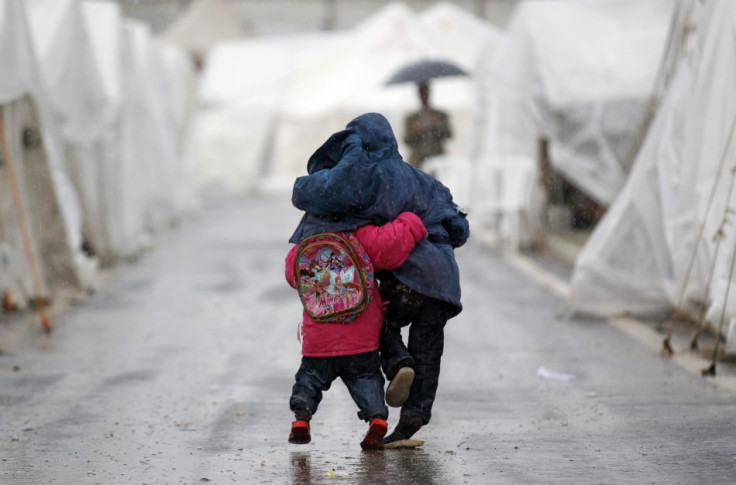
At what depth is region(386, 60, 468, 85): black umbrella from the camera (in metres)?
17.2

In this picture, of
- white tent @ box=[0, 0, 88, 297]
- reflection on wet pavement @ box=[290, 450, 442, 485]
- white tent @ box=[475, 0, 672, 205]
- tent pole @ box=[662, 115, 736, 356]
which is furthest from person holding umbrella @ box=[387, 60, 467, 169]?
reflection on wet pavement @ box=[290, 450, 442, 485]

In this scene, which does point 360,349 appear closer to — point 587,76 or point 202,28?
point 587,76

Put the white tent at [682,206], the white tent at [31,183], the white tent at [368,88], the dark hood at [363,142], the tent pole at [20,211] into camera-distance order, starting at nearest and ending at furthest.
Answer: the dark hood at [363,142], the white tent at [682,206], the tent pole at [20,211], the white tent at [31,183], the white tent at [368,88]

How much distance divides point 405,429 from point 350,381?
38cm

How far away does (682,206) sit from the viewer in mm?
10664

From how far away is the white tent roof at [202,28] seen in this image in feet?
141

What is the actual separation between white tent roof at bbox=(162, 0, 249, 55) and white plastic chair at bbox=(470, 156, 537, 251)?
24.8 metres

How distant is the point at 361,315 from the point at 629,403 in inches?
90.1

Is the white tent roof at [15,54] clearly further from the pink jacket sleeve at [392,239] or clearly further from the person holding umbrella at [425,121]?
the pink jacket sleeve at [392,239]

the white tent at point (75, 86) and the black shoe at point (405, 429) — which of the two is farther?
the white tent at point (75, 86)

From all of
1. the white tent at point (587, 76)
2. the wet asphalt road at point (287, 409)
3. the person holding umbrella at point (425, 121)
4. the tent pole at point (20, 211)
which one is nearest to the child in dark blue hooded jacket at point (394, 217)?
the wet asphalt road at point (287, 409)

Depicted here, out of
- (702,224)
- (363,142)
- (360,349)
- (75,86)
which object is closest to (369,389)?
(360,349)

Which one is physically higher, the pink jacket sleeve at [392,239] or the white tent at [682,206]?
the pink jacket sleeve at [392,239]

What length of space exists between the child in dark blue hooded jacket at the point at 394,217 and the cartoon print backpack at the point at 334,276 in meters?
0.08
